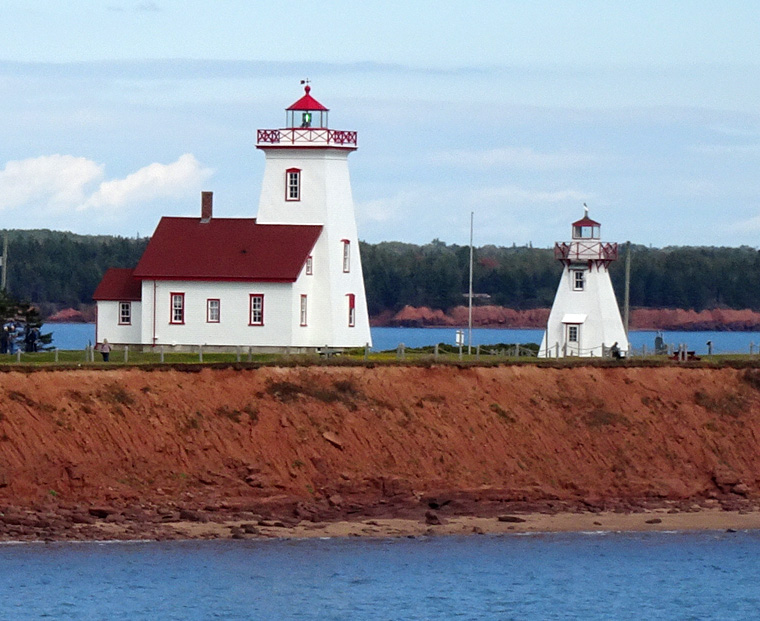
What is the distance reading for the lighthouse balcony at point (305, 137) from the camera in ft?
211

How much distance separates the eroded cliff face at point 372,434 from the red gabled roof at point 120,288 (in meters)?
12.9

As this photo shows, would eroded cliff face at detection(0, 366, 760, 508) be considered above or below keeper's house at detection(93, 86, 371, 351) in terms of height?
below

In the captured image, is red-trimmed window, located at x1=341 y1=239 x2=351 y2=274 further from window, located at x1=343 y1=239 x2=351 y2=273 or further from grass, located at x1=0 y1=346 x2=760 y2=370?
grass, located at x1=0 y1=346 x2=760 y2=370

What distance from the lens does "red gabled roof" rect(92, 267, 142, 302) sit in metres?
65.0

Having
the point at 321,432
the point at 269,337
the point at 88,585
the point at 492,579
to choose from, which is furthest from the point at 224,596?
the point at 269,337

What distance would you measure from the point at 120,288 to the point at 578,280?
17.1 m

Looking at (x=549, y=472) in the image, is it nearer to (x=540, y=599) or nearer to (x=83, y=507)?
(x=540, y=599)

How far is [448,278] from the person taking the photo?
154500 mm

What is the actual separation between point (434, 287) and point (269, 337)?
9267cm

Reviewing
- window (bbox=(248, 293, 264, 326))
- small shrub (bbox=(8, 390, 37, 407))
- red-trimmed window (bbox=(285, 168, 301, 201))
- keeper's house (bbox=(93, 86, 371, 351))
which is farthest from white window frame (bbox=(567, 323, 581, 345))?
small shrub (bbox=(8, 390, 37, 407))

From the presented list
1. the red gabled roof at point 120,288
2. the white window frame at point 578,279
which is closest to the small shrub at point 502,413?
the white window frame at point 578,279

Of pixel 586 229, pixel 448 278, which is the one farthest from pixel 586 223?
pixel 448 278

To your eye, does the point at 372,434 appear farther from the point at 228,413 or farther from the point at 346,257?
the point at 346,257

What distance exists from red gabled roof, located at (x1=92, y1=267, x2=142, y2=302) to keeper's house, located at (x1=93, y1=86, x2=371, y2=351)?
4 cm
